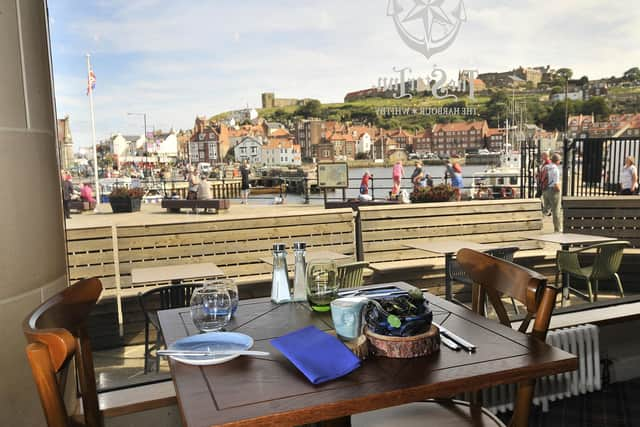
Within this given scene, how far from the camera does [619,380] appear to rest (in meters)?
2.80

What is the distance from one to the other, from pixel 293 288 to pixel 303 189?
182 inches

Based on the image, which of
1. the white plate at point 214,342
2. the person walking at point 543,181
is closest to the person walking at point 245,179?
the person walking at point 543,181

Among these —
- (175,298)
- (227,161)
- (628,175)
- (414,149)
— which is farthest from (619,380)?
(227,161)

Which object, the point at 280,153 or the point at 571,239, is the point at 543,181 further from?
the point at 280,153

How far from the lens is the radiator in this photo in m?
2.53

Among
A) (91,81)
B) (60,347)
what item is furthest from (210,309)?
(91,81)

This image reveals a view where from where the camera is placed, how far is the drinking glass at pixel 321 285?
1530mm

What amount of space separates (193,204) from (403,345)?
6.30 m

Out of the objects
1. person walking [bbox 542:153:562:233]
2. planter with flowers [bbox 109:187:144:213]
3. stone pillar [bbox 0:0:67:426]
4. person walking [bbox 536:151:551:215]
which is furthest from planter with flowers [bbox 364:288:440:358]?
person walking [bbox 536:151:551:215]

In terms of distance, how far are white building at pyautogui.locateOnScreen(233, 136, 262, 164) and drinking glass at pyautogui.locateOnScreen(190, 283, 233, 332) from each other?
2386mm

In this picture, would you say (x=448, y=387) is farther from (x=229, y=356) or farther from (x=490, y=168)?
(x=490, y=168)

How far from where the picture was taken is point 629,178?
3.92 meters

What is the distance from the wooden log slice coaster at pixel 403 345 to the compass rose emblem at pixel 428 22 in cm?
310

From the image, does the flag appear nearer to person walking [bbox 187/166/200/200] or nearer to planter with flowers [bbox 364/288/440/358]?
person walking [bbox 187/166/200/200]
